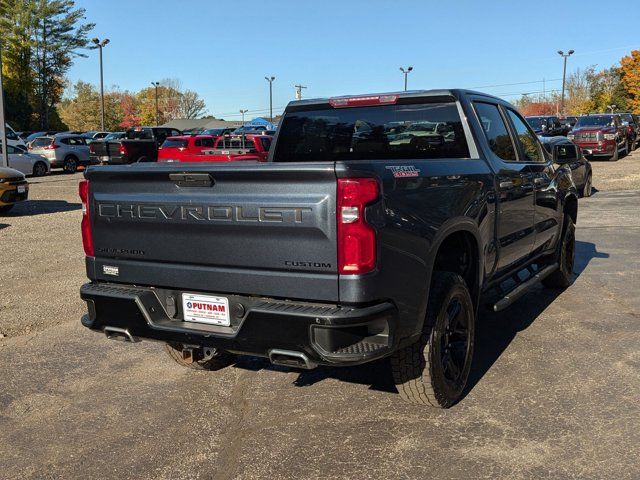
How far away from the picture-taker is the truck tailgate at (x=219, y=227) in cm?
304

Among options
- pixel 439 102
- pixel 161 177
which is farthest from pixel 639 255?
pixel 161 177

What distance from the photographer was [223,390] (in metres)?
4.33

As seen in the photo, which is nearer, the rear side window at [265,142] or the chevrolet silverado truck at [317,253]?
the chevrolet silverado truck at [317,253]

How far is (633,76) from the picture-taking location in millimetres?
71500

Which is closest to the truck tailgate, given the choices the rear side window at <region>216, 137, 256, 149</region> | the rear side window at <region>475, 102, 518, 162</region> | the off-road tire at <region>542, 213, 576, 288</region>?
the rear side window at <region>475, 102, 518, 162</region>

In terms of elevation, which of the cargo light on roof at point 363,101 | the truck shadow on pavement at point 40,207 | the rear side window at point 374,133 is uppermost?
the cargo light on roof at point 363,101

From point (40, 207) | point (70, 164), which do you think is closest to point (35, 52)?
point (70, 164)

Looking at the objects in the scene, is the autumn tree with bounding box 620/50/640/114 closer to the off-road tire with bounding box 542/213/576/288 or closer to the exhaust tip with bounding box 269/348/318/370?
the off-road tire with bounding box 542/213/576/288

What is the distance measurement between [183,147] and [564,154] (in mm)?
16600

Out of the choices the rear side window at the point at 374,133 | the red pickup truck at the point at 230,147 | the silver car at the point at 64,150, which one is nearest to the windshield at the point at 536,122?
the red pickup truck at the point at 230,147

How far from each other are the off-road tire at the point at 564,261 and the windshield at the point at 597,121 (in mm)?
20168

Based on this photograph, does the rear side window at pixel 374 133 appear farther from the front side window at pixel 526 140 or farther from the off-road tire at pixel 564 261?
the off-road tire at pixel 564 261

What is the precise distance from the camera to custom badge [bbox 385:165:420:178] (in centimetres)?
324

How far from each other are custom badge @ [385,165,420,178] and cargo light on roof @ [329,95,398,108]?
1.51 m
